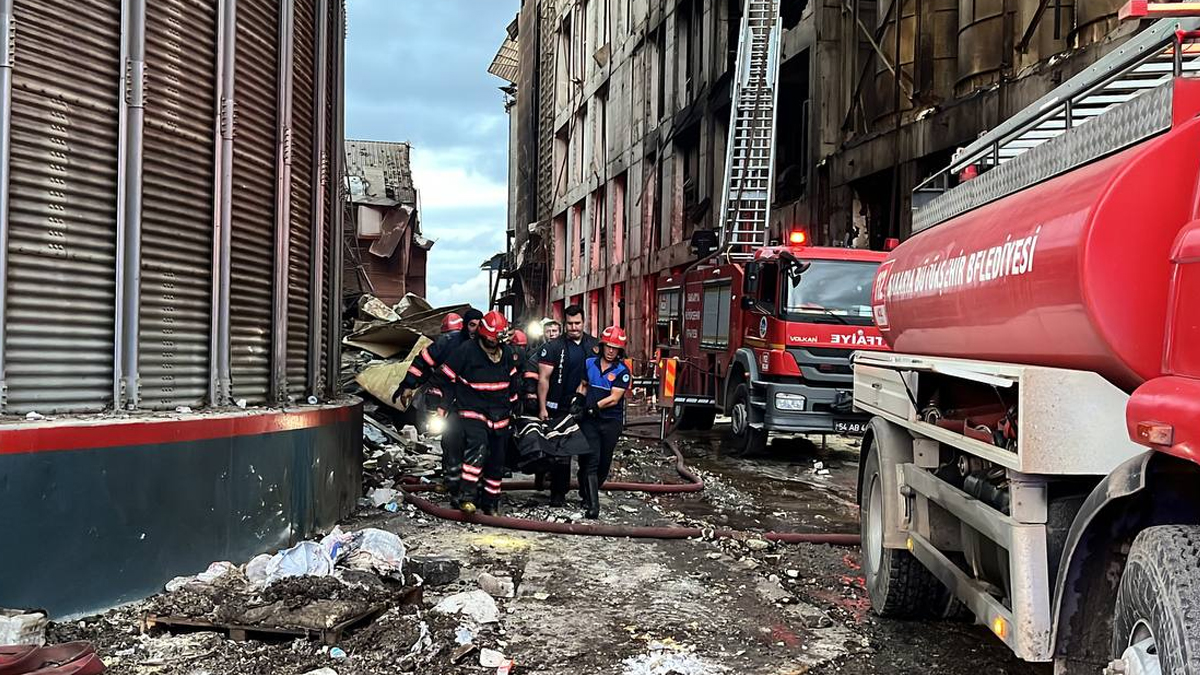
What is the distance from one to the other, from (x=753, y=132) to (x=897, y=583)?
12706mm

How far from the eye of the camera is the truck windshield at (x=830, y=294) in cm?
1090

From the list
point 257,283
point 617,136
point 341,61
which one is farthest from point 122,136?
point 617,136

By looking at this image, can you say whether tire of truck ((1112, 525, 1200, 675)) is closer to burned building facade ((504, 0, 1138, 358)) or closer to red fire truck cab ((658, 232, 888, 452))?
red fire truck cab ((658, 232, 888, 452))

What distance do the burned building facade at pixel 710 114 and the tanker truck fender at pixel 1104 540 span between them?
9039 mm

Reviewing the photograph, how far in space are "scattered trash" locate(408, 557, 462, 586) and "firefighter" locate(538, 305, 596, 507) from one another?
2.61 metres

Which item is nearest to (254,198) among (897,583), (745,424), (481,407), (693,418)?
(481,407)

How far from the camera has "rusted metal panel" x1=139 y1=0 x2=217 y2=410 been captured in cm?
535

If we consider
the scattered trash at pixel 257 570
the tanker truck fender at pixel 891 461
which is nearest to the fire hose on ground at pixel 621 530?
the tanker truck fender at pixel 891 461

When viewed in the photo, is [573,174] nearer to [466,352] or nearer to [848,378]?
[848,378]

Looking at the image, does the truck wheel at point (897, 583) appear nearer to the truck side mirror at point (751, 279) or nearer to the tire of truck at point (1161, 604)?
the tire of truck at point (1161, 604)

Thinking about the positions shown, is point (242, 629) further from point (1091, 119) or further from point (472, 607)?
point (1091, 119)

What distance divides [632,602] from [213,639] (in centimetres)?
233

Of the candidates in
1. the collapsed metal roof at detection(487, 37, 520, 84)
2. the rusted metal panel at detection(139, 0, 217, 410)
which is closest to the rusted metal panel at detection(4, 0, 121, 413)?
the rusted metal panel at detection(139, 0, 217, 410)

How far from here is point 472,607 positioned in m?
5.23
